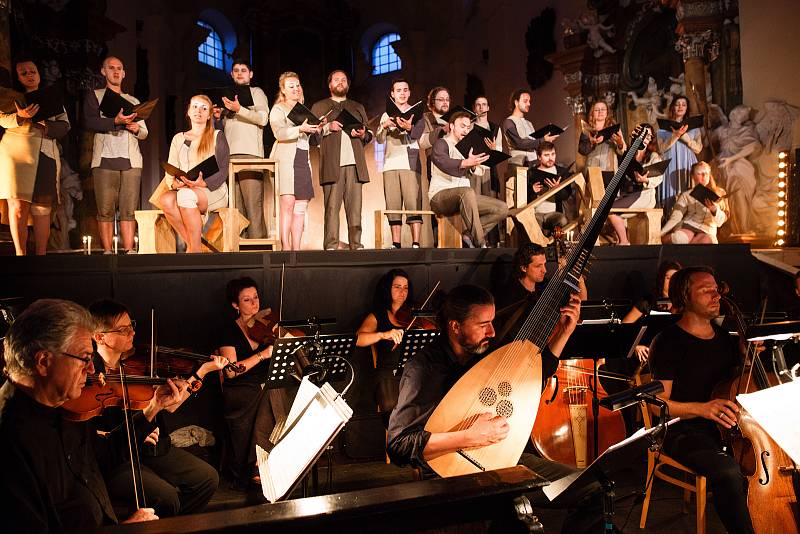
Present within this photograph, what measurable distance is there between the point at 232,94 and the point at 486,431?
17.9 feet

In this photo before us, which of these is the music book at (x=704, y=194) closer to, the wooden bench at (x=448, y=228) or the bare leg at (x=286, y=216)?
the wooden bench at (x=448, y=228)

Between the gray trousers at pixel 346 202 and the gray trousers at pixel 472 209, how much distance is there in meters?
0.89

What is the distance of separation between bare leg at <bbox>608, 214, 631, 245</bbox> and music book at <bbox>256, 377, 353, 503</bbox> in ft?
21.9

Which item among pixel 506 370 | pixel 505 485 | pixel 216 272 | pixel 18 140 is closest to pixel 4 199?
pixel 18 140

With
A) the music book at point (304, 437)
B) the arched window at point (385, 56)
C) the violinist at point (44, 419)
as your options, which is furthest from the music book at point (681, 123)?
the arched window at point (385, 56)

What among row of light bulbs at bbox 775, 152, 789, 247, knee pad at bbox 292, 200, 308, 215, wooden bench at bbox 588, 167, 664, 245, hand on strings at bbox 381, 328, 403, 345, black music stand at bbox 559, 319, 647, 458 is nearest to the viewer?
black music stand at bbox 559, 319, 647, 458

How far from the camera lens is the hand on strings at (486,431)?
2.67m

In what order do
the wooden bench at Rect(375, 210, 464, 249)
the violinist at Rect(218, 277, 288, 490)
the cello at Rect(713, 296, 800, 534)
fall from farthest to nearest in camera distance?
1. the wooden bench at Rect(375, 210, 464, 249)
2. the violinist at Rect(218, 277, 288, 490)
3. the cello at Rect(713, 296, 800, 534)

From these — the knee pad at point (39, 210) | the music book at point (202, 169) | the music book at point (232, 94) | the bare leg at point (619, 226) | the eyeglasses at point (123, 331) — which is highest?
the music book at point (232, 94)

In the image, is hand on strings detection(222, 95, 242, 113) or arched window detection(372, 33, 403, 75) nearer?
hand on strings detection(222, 95, 242, 113)

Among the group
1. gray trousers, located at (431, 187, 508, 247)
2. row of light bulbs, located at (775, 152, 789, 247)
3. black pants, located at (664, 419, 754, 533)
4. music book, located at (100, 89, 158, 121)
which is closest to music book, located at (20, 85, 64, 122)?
music book, located at (100, 89, 158, 121)

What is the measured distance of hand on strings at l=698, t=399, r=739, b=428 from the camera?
358cm

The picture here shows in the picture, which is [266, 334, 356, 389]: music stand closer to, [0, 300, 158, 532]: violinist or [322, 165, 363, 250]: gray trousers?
[0, 300, 158, 532]: violinist

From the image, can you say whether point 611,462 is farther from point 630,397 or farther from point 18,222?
point 18,222
